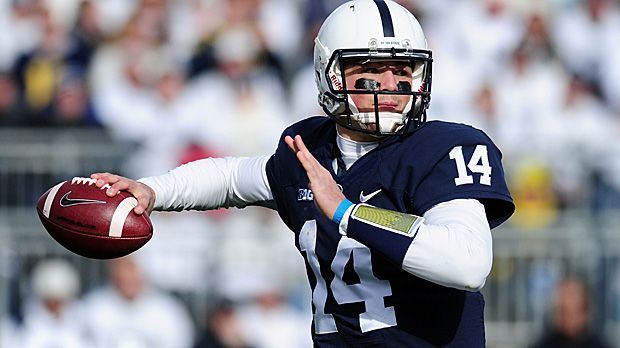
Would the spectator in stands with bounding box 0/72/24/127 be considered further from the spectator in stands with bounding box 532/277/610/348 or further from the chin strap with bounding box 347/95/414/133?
the chin strap with bounding box 347/95/414/133

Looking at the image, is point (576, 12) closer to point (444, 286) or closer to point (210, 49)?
point (210, 49)

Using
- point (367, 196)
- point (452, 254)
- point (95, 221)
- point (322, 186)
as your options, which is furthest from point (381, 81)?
point (95, 221)

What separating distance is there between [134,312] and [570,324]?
2.58m

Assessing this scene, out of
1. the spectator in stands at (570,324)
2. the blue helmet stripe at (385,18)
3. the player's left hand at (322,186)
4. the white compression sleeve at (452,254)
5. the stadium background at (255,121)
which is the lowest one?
Answer: the spectator in stands at (570,324)

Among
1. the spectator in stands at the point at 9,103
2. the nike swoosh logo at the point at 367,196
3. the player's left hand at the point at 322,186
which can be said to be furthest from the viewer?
the spectator in stands at the point at 9,103

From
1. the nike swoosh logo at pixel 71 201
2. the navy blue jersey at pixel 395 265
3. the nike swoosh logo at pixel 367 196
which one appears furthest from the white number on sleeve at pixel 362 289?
the nike swoosh logo at pixel 71 201

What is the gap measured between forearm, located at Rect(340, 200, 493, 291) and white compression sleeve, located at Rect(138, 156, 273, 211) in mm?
847

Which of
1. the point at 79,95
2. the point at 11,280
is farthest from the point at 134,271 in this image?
the point at 79,95

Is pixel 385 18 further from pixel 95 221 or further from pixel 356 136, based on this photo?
pixel 95 221

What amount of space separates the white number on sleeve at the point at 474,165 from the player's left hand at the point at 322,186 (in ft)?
1.10

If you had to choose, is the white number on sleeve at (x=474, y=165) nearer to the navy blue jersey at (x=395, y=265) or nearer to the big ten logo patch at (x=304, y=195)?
the navy blue jersey at (x=395, y=265)

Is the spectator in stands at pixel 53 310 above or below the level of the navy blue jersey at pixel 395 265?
below

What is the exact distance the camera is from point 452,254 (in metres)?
3.28

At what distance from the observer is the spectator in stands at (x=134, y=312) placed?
7492mm
